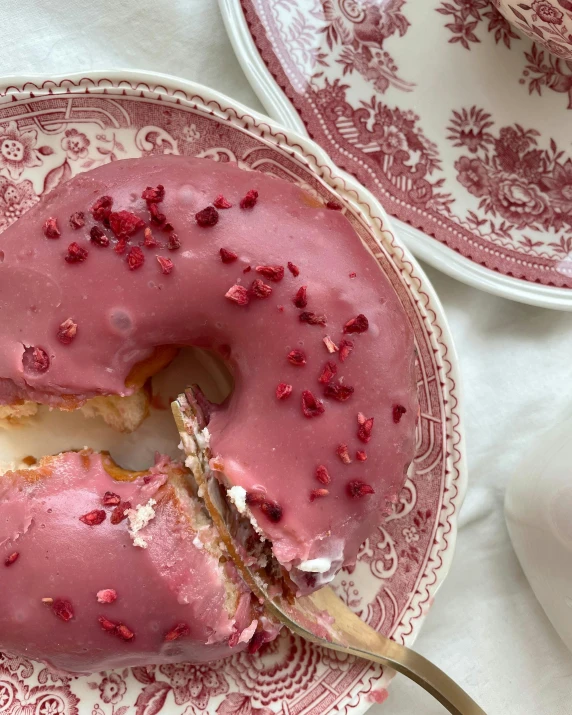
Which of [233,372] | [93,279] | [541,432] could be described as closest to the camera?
[93,279]

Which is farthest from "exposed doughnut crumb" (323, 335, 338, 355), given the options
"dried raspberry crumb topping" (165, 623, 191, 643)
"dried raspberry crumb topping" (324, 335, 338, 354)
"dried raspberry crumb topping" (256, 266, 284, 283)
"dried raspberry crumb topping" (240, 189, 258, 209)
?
"dried raspberry crumb topping" (165, 623, 191, 643)

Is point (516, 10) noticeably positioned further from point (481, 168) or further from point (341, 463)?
point (341, 463)

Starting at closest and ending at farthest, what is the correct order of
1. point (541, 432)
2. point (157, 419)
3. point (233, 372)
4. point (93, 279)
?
point (93, 279), point (233, 372), point (157, 419), point (541, 432)

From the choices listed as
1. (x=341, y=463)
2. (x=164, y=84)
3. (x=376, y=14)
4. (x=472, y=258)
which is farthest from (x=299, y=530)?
(x=376, y=14)

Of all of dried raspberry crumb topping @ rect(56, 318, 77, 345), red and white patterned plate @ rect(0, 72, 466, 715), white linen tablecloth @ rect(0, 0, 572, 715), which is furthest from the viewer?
white linen tablecloth @ rect(0, 0, 572, 715)

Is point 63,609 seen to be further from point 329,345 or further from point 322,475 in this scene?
point 329,345

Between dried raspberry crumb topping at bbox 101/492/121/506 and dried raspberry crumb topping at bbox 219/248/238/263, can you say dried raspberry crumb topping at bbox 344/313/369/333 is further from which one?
dried raspberry crumb topping at bbox 101/492/121/506

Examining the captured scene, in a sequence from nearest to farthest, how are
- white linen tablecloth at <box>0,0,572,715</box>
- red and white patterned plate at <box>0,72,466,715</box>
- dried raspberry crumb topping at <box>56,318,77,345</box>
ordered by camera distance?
dried raspberry crumb topping at <box>56,318,77,345</box> < red and white patterned plate at <box>0,72,466,715</box> < white linen tablecloth at <box>0,0,572,715</box>
